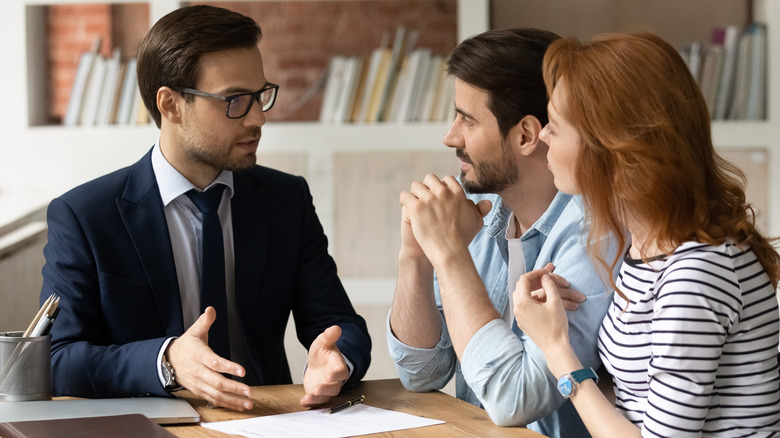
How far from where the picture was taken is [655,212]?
4.15 ft

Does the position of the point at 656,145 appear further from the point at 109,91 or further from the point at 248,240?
the point at 109,91

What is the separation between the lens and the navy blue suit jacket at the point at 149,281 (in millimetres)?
1622

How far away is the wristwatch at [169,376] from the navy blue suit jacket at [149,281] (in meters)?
0.02

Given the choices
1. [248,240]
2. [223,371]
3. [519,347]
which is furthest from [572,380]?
[248,240]

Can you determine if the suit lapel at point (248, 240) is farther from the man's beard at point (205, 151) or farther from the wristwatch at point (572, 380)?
the wristwatch at point (572, 380)

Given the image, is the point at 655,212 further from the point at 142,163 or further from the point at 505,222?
the point at 142,163

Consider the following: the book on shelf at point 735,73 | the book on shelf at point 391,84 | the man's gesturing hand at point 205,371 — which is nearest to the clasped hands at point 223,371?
the man's gesturing hand at point 205,371

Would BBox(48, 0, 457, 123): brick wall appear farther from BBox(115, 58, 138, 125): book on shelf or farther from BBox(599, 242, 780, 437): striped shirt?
BBox(599, 242, 780, 437): striped shirt

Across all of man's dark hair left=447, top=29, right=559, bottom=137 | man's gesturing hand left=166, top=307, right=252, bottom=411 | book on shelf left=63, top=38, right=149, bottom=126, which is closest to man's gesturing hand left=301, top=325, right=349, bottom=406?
man's gesturing hand left=166, top=307, right=252, bottom=411

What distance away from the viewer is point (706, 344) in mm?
1172

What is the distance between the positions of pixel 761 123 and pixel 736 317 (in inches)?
95.9

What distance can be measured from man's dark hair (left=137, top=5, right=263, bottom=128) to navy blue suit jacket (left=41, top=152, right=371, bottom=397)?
7.9 inches

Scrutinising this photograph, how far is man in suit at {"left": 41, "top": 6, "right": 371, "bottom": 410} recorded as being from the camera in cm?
173

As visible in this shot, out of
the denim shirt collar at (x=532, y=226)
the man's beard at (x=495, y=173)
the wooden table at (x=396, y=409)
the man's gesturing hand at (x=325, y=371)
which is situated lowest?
the wooden table at (x=396, y=409)
